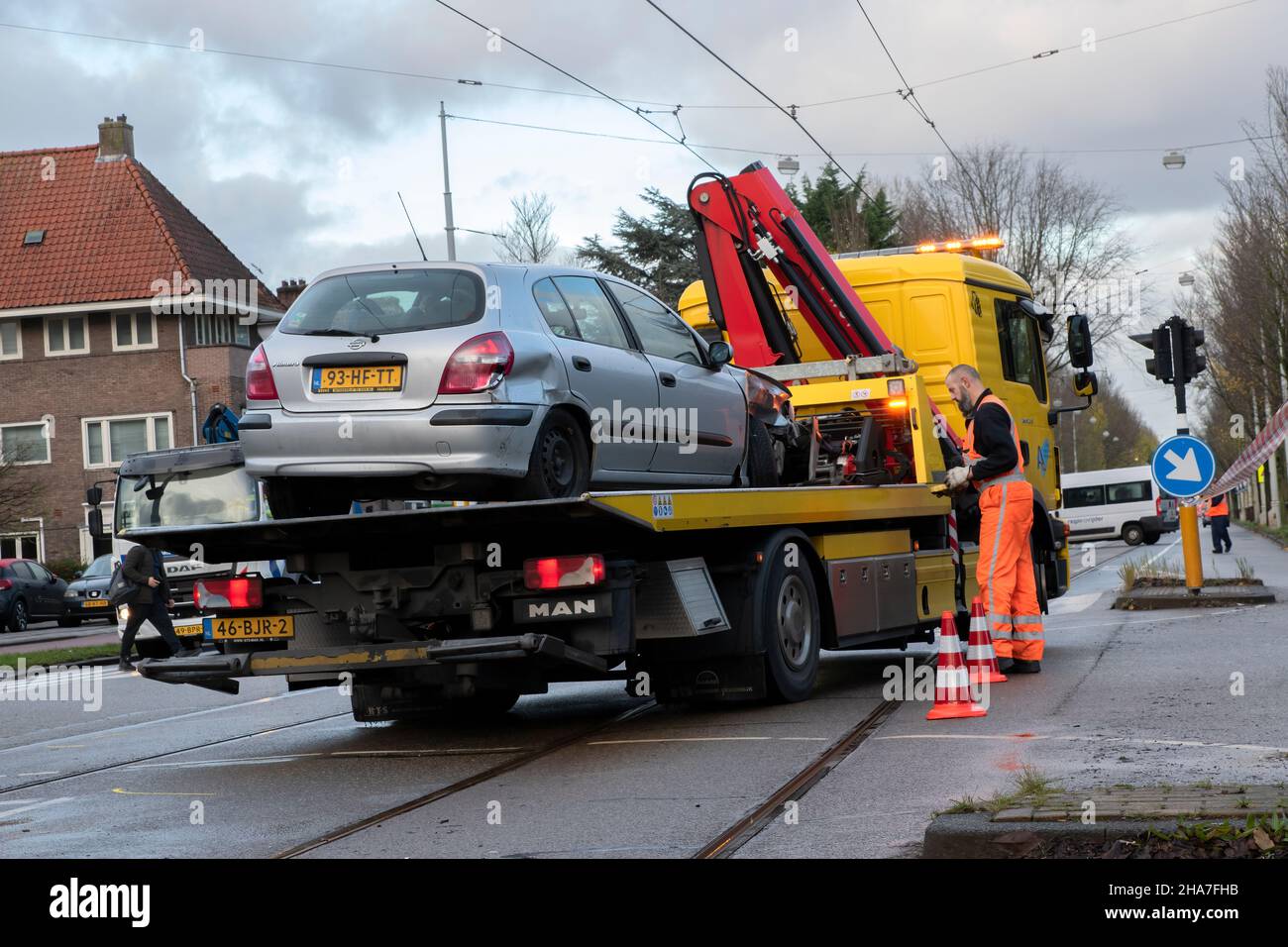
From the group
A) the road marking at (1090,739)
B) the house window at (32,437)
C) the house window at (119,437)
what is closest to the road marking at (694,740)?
the road marking at (1090,739)

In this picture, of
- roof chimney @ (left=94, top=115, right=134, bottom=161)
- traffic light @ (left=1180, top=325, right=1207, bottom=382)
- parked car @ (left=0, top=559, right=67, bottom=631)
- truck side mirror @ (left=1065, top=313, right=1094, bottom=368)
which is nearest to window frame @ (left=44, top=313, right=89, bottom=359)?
roof chimney @ (left=94, top=115, right=134, bottom=161)

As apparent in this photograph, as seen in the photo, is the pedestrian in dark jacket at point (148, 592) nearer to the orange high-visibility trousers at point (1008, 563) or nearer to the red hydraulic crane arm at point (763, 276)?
the red hydraulic crane arm at point (763, 276)

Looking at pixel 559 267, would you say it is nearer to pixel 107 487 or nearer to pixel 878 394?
pixel 878 394

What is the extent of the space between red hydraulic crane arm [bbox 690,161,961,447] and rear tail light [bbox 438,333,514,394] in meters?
4.93

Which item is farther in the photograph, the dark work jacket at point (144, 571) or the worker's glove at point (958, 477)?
the dark work jacket at point (144, 571)

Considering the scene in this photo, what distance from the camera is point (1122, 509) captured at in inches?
2291

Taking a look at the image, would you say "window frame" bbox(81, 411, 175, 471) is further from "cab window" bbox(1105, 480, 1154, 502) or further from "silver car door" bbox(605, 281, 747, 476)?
"silver car door" bbox(605, 281, 747, 476)

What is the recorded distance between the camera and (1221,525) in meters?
38.6

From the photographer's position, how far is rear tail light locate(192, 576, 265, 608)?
920 centimetres

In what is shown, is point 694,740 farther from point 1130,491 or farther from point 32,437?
point 1130,491

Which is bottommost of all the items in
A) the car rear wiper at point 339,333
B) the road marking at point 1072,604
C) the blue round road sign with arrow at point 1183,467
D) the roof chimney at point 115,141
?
the road marking at point 1072,604

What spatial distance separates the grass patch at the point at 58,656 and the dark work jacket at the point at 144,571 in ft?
13.3

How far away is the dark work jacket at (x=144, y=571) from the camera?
18.0 m

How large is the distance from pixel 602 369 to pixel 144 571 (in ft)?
34.1
